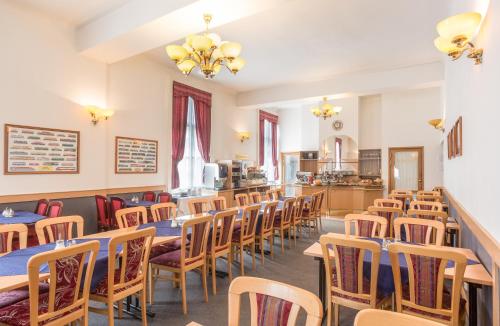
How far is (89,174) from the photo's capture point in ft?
17.5

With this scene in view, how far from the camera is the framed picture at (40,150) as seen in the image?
14.2ft

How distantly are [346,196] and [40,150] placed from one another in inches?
316

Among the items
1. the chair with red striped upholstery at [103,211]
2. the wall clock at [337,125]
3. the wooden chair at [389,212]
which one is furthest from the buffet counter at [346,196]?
the chair with red striped upholstery at [103,211]

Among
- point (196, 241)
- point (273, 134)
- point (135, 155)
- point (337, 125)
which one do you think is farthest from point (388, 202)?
point (273, 134)

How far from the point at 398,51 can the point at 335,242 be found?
17.1 ft

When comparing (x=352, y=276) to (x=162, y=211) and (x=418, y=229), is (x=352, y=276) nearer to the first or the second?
(x=418, y=229)

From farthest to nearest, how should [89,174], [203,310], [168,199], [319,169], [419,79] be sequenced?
1. [319,169]
2. [419,79]
3. [168,199]
4. [89,174]
5. [203,310]

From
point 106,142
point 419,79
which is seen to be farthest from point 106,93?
point 419,79

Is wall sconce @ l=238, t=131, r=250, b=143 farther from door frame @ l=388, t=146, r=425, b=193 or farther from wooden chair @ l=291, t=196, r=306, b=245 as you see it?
door frame @ l=388, t=146, r=425, b=193

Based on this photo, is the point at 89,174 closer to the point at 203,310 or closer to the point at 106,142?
the point at 106,142

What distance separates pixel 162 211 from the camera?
4.14 meters

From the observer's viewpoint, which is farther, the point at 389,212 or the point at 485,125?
the point at 389,212

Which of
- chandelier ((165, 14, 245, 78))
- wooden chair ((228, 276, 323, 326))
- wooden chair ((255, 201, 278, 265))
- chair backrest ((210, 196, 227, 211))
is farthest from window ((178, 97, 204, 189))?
wooden chair ((228, 276, 323, 326))

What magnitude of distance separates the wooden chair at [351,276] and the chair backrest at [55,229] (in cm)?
233
